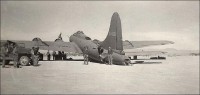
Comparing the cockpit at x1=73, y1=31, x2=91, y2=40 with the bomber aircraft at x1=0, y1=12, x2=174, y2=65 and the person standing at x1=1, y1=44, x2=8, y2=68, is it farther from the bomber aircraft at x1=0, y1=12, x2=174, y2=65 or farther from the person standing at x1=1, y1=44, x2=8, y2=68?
the person standing at x1=1, y1=44, x2=8, y2=68

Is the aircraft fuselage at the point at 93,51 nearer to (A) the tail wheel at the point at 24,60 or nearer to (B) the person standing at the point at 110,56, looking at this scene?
(B) the person standing at the point at 110,56

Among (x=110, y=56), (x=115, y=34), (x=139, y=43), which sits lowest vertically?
(x=110, y=56)


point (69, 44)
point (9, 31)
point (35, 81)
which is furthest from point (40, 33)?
point (69, 44)

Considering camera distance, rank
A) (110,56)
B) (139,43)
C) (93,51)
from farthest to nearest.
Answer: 1. (139,43)
2. (93,51)
3. (110,56)

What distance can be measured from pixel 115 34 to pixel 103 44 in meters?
1.51

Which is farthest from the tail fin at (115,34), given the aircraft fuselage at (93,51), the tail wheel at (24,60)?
the tail wheel at (24,60)

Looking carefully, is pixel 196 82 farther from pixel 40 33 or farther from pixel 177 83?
pixel 40 33

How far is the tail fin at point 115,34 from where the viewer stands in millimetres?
14627

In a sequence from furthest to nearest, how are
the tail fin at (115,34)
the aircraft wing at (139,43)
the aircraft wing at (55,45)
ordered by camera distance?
the aircraft wing at (139,43) → the aircraft wing at (55,45) → the tail fin at (115,34)

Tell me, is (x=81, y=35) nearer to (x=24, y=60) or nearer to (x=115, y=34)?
→ (x=24, y=60)

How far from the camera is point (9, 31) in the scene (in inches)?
529

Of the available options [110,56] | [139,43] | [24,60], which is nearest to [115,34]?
[110,56]

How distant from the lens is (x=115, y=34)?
48.1ft

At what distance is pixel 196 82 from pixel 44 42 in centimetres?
1620
